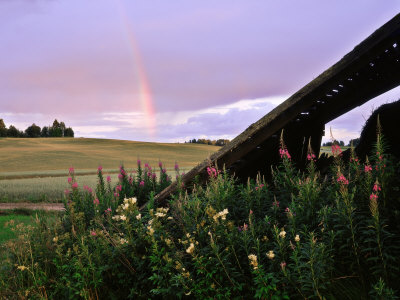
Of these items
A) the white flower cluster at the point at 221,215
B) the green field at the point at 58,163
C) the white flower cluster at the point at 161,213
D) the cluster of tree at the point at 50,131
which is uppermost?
the cluster of tree at the point at 50,131

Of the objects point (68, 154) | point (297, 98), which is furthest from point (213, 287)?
point (68, 154)

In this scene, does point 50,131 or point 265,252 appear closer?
point 265,252

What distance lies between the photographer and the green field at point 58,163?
56.3 ft

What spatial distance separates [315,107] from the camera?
231 inches

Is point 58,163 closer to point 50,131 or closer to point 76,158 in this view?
point 76,158

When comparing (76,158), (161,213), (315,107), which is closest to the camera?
(161,213)

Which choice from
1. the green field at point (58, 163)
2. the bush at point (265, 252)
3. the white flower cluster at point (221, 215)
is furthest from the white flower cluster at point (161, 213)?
the green field at point (58, 163)

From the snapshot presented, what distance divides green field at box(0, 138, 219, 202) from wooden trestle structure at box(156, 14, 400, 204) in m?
0.61

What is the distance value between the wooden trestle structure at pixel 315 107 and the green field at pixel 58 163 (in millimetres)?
609

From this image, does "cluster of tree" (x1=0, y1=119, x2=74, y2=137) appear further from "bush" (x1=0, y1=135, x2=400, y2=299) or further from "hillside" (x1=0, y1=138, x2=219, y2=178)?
"bush" (x1=0, y1=135, x2=400, y2=299)

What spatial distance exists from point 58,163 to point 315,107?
39226 millimetres

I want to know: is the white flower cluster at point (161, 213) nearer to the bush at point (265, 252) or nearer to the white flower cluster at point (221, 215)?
the bush at point (265, 252)

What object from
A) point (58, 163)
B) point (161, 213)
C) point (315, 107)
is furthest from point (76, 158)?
point (161, 213)

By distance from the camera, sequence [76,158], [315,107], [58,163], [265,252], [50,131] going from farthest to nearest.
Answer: [50,131]
[76,158]
[58,163]
[315,107]
[265,252]
